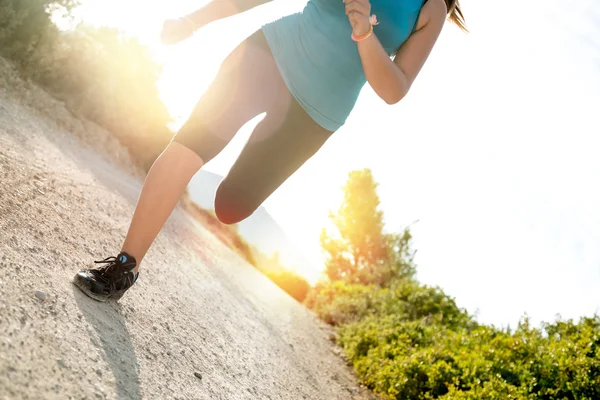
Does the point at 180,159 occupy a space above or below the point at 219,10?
below

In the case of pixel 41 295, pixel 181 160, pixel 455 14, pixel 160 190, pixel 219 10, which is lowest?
pixel 41 295

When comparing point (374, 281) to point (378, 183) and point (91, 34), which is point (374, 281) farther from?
point (91, 34)

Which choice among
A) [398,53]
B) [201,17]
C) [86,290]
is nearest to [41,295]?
[86,290]

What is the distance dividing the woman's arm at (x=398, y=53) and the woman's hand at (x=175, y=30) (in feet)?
3.24

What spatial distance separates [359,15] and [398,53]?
1.51 feet

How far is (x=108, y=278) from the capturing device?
2.42 metres

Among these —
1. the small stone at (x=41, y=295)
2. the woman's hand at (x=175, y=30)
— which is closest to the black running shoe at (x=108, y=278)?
the small stone at (x=41, y=295)

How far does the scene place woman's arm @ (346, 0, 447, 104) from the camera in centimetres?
191

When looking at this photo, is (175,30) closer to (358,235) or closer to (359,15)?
(359,15)

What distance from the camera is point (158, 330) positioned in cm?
280

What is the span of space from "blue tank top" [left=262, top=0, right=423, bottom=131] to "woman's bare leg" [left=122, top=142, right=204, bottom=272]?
65 centimetres

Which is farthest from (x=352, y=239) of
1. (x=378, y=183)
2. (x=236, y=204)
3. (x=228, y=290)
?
(x=236, y=204)

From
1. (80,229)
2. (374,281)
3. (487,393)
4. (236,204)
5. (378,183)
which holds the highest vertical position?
(378,183)

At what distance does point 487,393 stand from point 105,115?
8.40m
